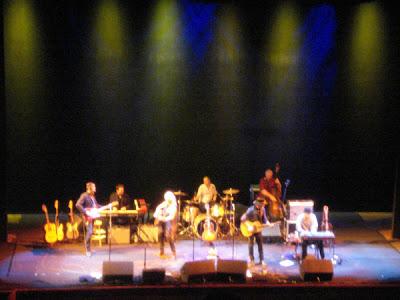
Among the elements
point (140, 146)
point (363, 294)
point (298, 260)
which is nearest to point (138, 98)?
point (140, 146)

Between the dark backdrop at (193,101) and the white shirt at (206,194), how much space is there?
1.51 meters

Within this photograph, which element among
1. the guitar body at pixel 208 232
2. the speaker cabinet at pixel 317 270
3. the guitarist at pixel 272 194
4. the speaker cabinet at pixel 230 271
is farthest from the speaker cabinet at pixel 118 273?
the guitarist at pixel 272 194

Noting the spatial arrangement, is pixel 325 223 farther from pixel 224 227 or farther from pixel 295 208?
pixel 224 227

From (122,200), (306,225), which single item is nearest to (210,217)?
(122,200)

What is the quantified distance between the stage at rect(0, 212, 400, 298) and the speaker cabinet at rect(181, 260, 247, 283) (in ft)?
4.44

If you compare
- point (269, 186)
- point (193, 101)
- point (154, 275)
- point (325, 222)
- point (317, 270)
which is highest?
point (193, 101)

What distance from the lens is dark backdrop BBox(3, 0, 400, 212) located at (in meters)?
17.2

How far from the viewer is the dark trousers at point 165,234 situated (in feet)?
47.3

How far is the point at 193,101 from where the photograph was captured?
1770 centimetres

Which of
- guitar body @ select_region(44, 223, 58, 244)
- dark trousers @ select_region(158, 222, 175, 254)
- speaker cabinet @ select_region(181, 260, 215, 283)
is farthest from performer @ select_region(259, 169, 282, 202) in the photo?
speaker cabinet @ select_region(181, 260, 215, 283)

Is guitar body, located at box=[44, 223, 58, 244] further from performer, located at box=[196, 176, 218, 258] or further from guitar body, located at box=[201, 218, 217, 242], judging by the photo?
performer, located at box=[196, 176, 218, 258]

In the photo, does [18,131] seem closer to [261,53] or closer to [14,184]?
[14,184]

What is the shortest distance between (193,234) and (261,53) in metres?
4.67

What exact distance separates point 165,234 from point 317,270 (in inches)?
148
